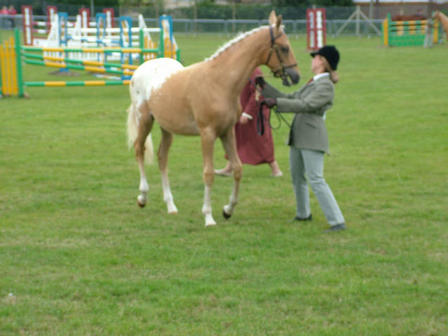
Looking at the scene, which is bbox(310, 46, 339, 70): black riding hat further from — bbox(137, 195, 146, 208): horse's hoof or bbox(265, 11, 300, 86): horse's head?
bbox(137, 195, 146, 208): horse's hoof

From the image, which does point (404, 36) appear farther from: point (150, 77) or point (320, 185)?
point (320, 185)

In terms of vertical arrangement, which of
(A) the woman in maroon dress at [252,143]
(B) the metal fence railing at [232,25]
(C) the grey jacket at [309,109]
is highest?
(B) the metal fence railing at [232,25]

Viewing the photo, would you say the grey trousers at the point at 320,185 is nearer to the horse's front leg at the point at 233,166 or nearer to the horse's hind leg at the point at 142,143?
the horse's front leg at the point at 233,166

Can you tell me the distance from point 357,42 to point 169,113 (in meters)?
34.9

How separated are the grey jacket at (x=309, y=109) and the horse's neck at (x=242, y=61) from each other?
268 mm

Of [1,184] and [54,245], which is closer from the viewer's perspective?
[54,245]

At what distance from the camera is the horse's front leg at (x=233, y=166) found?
7.08m

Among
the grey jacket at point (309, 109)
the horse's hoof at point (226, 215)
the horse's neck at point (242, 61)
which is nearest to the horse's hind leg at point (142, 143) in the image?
the horse's hoof at point (226, 215)

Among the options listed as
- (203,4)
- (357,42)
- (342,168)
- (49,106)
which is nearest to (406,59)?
(357,42)

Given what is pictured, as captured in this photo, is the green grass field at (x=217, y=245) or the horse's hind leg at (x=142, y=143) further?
the horse's hind leg at (x=142, y=143)

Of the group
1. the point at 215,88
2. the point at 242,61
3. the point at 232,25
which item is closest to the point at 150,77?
the point at 215,88

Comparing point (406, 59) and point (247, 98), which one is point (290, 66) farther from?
point (406, 59)

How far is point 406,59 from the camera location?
27922mm

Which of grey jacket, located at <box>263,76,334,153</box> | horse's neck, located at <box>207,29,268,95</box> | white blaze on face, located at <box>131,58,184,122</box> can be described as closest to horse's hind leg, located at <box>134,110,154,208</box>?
white blaze on face, located at <box>131,58,184,122</box>
